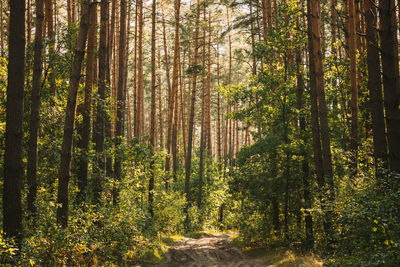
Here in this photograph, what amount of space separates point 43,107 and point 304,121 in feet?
29.1

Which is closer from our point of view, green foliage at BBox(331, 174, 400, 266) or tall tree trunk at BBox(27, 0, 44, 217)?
green foliage at BBox(331, 174, 400, 266)

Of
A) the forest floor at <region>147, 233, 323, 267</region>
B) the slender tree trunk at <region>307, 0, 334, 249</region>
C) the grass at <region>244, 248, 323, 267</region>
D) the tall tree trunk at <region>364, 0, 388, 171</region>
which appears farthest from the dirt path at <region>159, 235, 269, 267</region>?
the tall tree trunk at <region>364, 0, 388, 171</region>

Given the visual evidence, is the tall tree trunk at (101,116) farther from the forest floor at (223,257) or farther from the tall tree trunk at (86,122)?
the forest floor at (223,257)

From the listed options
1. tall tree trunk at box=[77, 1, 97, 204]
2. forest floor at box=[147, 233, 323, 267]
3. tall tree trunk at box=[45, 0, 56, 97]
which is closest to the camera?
tall tree trunk at box=[77, 1, 97, 204]

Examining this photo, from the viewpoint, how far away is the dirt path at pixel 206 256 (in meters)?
11.5

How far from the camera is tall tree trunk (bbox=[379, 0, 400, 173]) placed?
656cm

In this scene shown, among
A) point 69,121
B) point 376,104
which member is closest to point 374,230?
point 376,104

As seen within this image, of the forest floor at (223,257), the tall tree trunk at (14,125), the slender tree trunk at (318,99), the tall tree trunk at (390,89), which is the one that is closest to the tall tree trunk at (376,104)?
the tall tree trunk at (390,89)

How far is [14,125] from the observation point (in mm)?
6168

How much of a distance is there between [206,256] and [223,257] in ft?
2.09

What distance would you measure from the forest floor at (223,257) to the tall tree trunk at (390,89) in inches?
142

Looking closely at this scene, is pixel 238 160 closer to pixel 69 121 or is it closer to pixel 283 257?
pixel 283 257

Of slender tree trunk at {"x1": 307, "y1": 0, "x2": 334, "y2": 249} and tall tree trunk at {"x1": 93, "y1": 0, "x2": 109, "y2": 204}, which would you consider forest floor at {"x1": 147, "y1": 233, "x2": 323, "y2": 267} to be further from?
tall tree trunk at {"x1": 93, "y1": 0, "x2": 109, "y2": 204}

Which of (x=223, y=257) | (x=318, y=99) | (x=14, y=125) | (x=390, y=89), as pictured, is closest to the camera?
(x=14, y=125)
